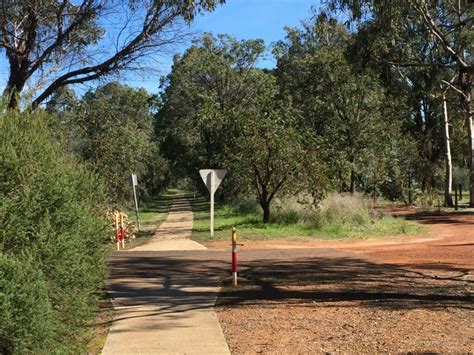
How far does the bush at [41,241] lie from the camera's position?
4.34 metres

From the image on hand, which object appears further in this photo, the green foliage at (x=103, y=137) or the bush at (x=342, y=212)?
the green foliage at (x=103, y=137)

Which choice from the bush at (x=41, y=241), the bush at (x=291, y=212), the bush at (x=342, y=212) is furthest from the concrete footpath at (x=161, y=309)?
the bush at (x=342, y=212)

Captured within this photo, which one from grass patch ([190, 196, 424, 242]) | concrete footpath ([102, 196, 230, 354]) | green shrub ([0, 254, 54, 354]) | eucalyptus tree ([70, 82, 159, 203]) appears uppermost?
eucalyptus tree ([70, 82, 159, 203])

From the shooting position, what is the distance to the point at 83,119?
101 feet

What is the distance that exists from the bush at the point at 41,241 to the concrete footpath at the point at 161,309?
135cm

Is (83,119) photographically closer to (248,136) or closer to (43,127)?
(248,136)

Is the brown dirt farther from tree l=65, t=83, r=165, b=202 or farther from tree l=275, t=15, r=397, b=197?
tree l=275, t=15, r=397, b=197

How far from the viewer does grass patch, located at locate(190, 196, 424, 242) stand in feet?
67.8

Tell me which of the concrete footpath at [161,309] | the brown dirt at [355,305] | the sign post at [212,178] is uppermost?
the sign post at [212,178]

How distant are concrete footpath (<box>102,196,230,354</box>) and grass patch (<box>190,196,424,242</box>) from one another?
613 centimetres

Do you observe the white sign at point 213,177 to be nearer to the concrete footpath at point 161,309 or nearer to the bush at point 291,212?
the concrete footpath at point 161,309

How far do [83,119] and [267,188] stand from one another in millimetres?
12519

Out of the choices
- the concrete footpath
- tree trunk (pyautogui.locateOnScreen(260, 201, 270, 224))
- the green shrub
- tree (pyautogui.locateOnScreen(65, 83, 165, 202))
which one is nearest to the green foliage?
tree (pyautogui.locateOnScreen(65, 83, 165, 202))

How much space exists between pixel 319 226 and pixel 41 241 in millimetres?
18308
